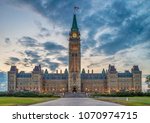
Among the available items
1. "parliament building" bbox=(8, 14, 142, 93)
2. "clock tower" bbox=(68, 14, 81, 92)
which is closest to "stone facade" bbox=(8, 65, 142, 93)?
"parliament building" bbox=(8, 14, 142, 93)

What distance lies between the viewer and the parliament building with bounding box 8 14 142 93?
54.5 meters

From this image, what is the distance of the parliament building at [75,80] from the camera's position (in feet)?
179

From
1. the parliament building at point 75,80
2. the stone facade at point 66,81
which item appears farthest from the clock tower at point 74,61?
the stone facade at point 66,81

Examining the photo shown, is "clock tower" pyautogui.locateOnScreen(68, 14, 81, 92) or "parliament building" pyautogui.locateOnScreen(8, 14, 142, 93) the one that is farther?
"parliament building" pyautogui.locateOnScreen(8, 14, 142, 93)

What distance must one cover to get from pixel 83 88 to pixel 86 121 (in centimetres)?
5414

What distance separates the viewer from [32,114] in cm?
807

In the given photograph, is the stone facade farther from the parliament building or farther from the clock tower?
the clock tower

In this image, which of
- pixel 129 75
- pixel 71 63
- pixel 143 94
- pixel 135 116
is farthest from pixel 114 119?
pixel 129 75

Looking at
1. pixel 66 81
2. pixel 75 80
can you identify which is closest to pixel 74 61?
pixel 75 80

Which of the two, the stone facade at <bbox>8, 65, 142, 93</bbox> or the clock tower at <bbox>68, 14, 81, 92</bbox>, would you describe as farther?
the stone facade at <bbox>8, 65, 142, 93</bbox>

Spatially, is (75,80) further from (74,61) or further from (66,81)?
(74,61)

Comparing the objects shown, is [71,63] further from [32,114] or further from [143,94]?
[32,114]

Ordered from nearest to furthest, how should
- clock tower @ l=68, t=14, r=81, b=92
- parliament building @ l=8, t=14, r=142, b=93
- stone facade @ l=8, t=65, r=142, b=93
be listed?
clock tower @ l=68, t=14, r=81, b=92, parliament building @ l=8, t=14, r=142, b=93, stone facade @ l=8, t=65, r=142, b=93

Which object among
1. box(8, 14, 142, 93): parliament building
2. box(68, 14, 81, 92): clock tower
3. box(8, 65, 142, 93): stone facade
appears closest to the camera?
box(68, 14, 81, 92): clock tower
